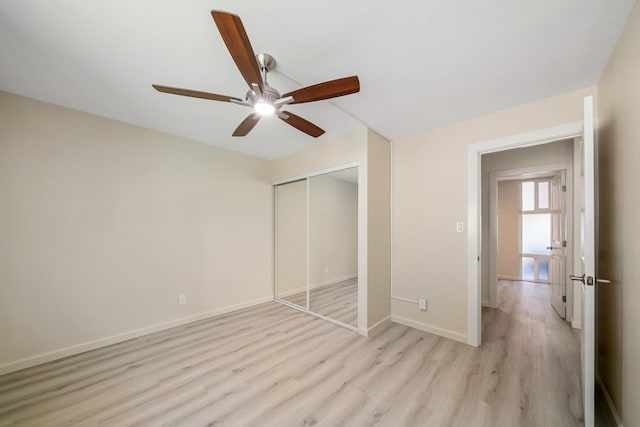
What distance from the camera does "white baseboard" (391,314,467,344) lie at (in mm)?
2553

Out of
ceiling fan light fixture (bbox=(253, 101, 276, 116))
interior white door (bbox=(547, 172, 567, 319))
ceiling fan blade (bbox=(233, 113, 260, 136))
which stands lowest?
interior white door (bbox=(547, 172, 567, 319))

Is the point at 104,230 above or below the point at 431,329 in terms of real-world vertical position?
above

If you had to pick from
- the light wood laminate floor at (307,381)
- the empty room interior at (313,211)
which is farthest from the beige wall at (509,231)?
the light wood laminate floor at (307,381)

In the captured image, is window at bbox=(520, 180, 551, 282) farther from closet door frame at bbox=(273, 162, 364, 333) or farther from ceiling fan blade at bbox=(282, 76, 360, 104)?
ceiling fan blade at bbox=(282, 76, 360, 104)

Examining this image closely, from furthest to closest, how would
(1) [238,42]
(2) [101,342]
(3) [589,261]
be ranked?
(2) [101,342] → (3) [589,261] → (1) [238,42]

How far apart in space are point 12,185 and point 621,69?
472cm

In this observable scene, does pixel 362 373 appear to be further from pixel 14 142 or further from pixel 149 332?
pixel 14 142

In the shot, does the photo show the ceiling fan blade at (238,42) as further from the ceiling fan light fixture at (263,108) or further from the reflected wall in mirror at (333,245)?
the reflected wall in mirror at (333,245)

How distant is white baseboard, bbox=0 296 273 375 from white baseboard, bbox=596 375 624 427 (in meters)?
3.72

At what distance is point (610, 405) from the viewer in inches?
61.5

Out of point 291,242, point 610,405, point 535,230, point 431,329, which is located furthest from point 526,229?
point 291,242

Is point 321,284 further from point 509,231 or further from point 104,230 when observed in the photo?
point 509,231

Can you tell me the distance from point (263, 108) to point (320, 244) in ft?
7.49

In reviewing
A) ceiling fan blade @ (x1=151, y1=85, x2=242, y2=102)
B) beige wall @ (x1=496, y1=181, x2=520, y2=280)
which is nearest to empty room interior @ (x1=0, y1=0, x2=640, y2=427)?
ceiling fan blade @ (x1=151, y1=85, x2=242, y2=102)
